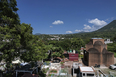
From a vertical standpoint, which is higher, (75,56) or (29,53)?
(29,53)

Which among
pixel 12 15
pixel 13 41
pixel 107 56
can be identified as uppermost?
pixel 12 15

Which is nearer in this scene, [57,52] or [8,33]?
[8,33]

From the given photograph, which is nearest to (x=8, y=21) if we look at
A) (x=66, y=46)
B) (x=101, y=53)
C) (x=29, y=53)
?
(x=29, y=53)

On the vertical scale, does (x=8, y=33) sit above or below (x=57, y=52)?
above

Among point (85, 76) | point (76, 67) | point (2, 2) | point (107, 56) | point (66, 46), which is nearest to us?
point (2, 2)

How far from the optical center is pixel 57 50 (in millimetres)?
30734

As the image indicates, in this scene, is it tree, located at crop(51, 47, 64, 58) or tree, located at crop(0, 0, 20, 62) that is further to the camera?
tree, located at crop(51, 47, 64, 58)

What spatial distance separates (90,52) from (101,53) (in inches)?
123

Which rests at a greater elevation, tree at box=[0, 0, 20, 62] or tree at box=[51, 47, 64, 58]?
Answer: tree at box=[0, 0, 20, 62]

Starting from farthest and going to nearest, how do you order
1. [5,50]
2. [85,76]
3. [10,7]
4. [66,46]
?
[66,46], [85,76], [10,7], [5,50]

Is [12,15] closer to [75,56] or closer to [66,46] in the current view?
[75,56]

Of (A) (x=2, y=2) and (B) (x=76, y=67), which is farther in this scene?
(B) (x=76, y=67)

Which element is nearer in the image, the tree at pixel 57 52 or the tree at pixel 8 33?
the tree at pixel 8 33

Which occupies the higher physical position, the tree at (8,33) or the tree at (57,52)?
the tree at (8,33)
